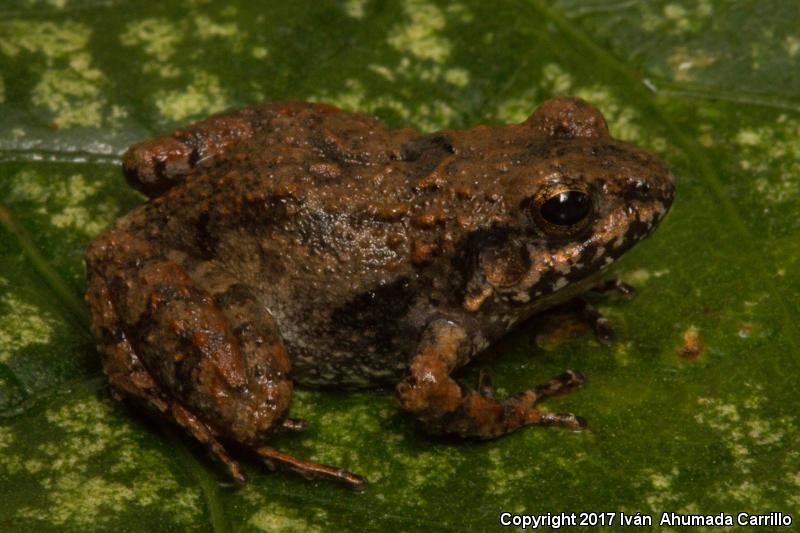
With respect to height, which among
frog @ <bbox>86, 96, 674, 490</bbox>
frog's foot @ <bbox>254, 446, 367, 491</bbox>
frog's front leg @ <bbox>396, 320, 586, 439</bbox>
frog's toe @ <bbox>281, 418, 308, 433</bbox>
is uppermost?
frog @ <bbox>86, 96, 674, 490</bbox>

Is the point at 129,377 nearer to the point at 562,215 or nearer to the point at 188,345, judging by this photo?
the point at 188,345

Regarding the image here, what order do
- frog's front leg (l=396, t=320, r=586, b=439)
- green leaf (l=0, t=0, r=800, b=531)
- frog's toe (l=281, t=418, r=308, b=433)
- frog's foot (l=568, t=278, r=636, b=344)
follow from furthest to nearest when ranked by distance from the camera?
frog's foot (l=568, t=278, r=636, b=344), frog's toe (l=281, t=418, r=308, b=433), frog's front leg (l=396, t=320, r=586, b=439), green leaf (l=0, t=0, r=800, b=531)

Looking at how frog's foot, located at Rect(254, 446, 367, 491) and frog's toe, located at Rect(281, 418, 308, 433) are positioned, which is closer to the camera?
frog's foot, located at Rect(254, 446, 367, 491)

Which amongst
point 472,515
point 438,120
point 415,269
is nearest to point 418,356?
point 415,269

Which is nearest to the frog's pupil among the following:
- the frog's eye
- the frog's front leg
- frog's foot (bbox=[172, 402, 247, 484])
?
the frog's eye

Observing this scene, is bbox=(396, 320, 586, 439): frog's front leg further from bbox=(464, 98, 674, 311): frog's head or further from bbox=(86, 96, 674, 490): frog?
bbox=(464, 98, 674, 311): frog's head

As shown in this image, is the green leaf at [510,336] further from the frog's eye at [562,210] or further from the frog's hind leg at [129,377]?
the frog's eye at [562,210]
